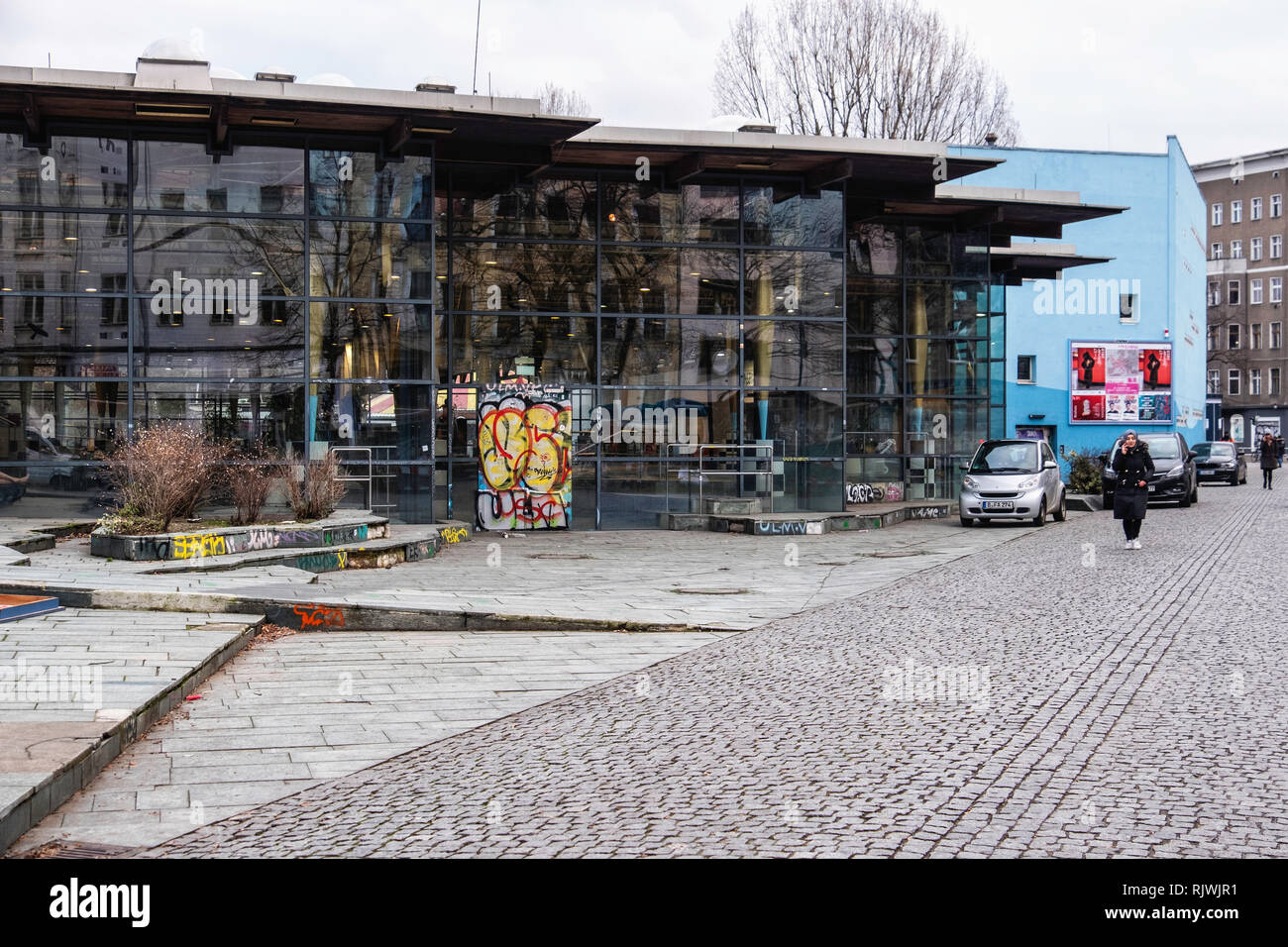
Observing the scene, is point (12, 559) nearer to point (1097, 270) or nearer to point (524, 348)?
point (524, 348)

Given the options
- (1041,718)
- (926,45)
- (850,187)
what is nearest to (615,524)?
(850,187)

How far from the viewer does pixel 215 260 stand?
2109cm

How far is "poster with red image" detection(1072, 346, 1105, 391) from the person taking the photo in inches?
1884

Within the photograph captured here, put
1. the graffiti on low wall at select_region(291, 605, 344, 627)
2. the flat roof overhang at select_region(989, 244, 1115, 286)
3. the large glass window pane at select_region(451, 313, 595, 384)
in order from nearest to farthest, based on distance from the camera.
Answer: the graffiti on low wall at select_region(291, 605, 344, 627), the large glass window pane at select_region(451, 313, 595, 384), the flat roof overhang at select_region(989, 244, 1115, 286)

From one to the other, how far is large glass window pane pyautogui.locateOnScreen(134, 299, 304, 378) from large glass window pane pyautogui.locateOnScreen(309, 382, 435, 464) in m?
0.73

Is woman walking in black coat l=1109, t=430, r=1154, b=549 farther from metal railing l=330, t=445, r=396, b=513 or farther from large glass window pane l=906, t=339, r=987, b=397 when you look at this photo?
metal railing l=330, t=445, r=396, b=513

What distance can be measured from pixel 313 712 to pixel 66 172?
15.9 m

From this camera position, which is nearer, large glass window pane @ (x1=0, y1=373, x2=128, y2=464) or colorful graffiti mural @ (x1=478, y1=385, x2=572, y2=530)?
large glass window pane @ (x1=0, y1=373, x2=128, y2=464)

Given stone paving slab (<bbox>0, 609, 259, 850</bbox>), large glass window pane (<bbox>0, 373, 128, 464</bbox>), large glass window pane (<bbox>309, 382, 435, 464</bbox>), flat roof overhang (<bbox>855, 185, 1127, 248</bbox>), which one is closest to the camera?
stone paving slab (<bbox>0, 609, 259, 850</bbox>)

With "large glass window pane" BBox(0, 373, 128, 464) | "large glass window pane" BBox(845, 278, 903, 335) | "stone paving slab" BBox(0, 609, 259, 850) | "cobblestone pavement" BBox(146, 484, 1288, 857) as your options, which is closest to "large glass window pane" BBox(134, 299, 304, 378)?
"large glass window pane" BBox(0, 373, 128, 464)

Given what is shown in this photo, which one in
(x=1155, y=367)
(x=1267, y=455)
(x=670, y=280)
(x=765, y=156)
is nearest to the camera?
(x=765, y=156)

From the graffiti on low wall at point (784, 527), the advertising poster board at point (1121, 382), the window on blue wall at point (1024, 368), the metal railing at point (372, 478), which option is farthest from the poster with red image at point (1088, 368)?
the metal railing at point (372, 478)

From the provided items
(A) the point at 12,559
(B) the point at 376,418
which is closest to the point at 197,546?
(A) the point at 12,559

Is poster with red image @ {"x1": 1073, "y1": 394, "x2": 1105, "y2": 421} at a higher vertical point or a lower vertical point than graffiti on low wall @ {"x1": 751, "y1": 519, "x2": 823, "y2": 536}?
higher
